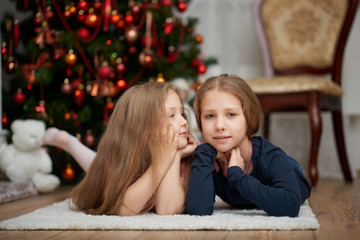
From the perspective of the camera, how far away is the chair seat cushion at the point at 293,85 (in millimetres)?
2055

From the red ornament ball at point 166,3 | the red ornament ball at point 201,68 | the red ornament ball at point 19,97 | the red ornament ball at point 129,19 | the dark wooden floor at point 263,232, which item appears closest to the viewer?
the dark wooden floor at point 263,232

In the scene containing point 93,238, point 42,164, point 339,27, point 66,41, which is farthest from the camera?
point 339,27

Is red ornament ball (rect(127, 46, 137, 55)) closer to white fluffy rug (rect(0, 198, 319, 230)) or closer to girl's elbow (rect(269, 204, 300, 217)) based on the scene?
white fluffy rug (rect(0, 198, 319, 230))

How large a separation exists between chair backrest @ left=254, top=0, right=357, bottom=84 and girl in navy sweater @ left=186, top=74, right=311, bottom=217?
4.68 feet

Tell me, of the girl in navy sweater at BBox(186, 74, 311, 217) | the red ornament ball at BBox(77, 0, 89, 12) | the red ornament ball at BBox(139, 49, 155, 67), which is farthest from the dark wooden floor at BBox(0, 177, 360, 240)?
the red ornament ball at BBox(77, 0, 89, 12)

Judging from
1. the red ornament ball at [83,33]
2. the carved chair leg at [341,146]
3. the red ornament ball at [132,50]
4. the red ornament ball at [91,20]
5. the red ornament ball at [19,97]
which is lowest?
the carved chair leg at [341,146]

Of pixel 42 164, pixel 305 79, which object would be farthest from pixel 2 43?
pixel 305 79

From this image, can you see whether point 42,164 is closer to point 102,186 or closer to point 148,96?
point 102,186

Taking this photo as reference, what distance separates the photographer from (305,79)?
6.83 ft

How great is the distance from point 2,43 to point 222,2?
1.53m

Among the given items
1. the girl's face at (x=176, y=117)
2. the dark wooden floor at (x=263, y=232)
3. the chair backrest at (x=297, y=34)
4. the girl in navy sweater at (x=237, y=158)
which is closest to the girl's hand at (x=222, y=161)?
the girl in navy sweater at (x=237, y=158)

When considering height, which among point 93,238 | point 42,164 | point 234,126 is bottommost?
point 42,164

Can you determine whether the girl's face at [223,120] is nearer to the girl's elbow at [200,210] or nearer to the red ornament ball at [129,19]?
the girl's elbow at [200,210]

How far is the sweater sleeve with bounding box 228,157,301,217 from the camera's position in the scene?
1.14 metres
